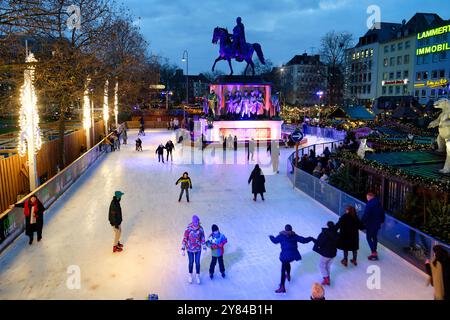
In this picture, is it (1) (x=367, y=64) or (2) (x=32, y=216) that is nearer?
(2) (x=32, y=216)

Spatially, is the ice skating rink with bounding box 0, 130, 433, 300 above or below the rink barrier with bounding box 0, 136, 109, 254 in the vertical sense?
below

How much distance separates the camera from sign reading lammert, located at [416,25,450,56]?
55247 millimetres

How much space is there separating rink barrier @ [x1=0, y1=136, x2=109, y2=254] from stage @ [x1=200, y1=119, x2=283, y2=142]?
11011mm

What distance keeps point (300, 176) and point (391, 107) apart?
4930 centimetres

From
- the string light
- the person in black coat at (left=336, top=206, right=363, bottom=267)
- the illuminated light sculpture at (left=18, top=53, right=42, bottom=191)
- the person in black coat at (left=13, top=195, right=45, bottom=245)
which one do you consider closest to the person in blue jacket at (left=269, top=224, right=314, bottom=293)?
the person in black coat at (left=336, top=206, right=363, bottom=267)

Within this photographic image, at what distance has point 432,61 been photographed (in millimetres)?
58812

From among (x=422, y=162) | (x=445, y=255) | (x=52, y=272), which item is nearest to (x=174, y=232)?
(x=52, y=272)

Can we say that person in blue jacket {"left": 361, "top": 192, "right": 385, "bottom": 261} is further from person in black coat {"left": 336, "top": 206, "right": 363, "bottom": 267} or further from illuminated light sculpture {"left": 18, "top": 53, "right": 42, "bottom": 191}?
illuminated light sculpture {"left": 18, "top": 53, "right": 42, "bottom": 191}

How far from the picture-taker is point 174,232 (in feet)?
36.5

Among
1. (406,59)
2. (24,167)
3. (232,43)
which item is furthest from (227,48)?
(406,59)

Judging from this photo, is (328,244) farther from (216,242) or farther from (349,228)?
(216,242)

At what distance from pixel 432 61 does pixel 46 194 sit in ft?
197

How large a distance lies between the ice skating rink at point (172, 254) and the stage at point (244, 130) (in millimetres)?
15548
